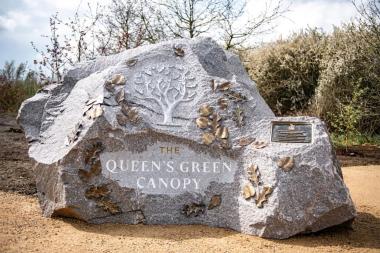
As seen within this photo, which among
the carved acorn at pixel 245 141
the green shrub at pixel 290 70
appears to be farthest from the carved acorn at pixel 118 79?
the green shrub at pixel 290 70

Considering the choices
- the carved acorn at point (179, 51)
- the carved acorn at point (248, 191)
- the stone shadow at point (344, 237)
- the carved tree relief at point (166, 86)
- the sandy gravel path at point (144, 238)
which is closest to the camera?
the sandy gravel path at point (144, 238)

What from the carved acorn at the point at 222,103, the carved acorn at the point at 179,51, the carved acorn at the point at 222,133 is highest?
the carved acorn at the point at 179,51

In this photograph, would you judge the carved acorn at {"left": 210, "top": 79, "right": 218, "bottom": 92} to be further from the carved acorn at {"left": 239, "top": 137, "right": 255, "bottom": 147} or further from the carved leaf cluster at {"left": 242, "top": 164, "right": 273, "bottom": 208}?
the carved leaf cluster at {"left": 242, "top": 164, "right": 273, "bottom": 208}

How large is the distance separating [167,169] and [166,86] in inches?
Result: 29.9

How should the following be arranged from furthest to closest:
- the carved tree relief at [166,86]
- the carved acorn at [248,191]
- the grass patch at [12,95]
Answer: the grass patch at [12,95], the carved tree relief at [166,86], the carved acorn at [248,191]

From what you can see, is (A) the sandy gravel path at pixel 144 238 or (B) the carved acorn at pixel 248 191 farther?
(B) the carved acorn at pixel 248 191

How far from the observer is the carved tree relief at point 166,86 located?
3.98m

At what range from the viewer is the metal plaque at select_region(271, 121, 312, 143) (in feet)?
12.1

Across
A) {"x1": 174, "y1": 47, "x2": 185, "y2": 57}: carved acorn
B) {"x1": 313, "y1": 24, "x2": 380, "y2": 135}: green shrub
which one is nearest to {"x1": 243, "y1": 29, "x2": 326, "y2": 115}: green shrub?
{"x1": 313, "y1": 24, "x2": 380, "y2": 135}: green shrub

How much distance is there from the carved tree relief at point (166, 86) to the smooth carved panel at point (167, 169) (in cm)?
32

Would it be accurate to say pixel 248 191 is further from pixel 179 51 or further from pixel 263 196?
pixel 179 51

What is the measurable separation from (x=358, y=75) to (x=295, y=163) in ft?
23.3

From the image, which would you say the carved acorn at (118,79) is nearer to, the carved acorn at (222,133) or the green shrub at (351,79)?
the carved acorn at (222,133)

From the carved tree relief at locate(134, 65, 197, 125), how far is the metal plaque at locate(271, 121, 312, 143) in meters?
0.80
